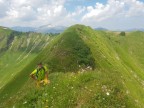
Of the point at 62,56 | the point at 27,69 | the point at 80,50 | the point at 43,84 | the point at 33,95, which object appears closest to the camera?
the point at 33,95

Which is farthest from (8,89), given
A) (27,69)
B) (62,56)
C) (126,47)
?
(126,47)

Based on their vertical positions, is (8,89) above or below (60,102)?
below

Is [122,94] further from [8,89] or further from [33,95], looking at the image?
[8,89]

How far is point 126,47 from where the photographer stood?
170500 millimetres

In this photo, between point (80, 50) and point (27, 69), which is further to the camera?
point (27, 69)

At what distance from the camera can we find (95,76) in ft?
89.4

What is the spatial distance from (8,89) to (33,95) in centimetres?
7040

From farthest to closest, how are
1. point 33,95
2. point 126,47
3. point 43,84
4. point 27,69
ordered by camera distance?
point 126,47 < point 27,69 < point 43,84 < point 33,95

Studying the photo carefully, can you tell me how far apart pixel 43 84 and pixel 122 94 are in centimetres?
866

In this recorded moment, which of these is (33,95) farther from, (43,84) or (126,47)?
(126,47)

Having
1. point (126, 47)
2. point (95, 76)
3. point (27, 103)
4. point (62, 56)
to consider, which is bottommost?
point (126, 47)

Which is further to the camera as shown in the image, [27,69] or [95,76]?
[27,69]

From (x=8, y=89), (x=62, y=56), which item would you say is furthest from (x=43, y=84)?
(x=8, y=89)

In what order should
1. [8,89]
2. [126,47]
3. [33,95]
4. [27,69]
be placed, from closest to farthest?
[33,95] < [8,89] < [27,69] < [126,47]
